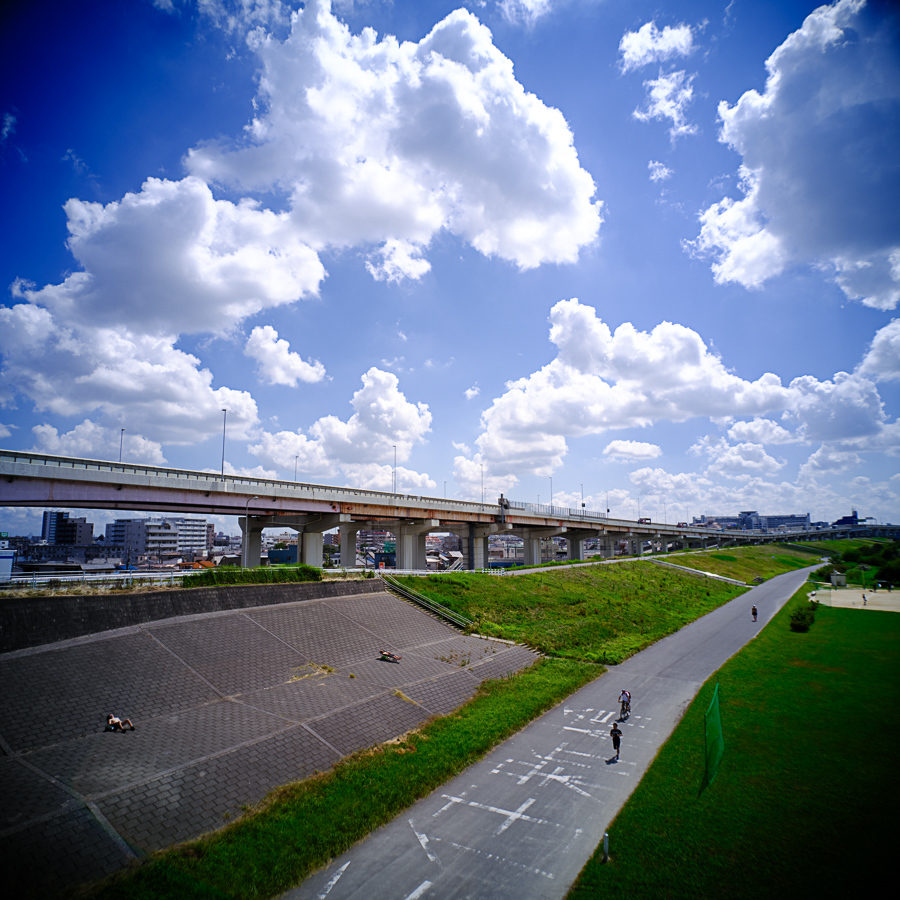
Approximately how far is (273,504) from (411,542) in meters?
22.0

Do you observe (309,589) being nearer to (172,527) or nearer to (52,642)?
(52,642)

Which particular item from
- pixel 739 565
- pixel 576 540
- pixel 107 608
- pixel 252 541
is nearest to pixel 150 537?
pixel 252 541

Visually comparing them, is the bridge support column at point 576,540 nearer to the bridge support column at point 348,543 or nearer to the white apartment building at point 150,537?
the bridge support column at point 348,543

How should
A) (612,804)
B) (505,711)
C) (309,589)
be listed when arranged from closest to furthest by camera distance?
(612,804) → (505,711) → (309,589)

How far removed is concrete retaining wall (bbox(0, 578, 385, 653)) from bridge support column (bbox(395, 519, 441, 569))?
31.4 m

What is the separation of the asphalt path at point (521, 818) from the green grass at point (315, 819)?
0.44 m

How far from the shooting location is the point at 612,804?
15148 millimetres

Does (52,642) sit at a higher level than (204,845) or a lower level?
higher

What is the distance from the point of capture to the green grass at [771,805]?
11773mm

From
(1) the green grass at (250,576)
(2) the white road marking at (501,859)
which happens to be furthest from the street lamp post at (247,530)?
(2) the white road marking at (501,859)

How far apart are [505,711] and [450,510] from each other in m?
43.2

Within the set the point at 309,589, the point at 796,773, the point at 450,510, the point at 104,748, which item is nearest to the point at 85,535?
the point at 450,510

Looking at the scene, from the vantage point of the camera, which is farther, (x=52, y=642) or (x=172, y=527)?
(x=172, y=527)

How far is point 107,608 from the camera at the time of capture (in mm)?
23562
